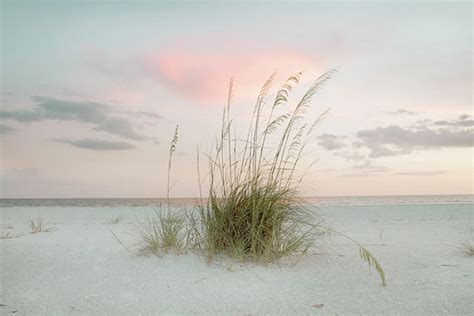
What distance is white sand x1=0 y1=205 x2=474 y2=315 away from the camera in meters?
2.73

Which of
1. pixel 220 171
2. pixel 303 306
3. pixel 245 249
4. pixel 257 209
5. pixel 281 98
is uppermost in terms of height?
pixel 281 98

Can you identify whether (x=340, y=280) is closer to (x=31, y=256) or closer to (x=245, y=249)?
(x=245, y=249)

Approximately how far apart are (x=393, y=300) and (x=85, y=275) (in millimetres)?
2138

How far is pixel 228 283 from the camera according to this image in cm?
310

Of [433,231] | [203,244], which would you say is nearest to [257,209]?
[203,244]

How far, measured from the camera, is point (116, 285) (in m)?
3.13

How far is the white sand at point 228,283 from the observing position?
2.73 metres

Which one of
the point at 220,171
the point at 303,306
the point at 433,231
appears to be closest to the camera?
the point at 303,306

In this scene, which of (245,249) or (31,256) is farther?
(31,256)

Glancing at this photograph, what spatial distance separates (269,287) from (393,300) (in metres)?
0.77

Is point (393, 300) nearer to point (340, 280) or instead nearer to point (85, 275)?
point (340, 280)

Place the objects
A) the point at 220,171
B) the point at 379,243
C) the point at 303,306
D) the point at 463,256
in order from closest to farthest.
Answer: the point at 303,306 < the point at 220,171 < the point at 463,256 < the point at 379,243

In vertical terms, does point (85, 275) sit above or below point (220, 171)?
below

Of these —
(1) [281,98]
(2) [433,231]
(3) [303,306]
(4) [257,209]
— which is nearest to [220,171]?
(4) [257,209]
